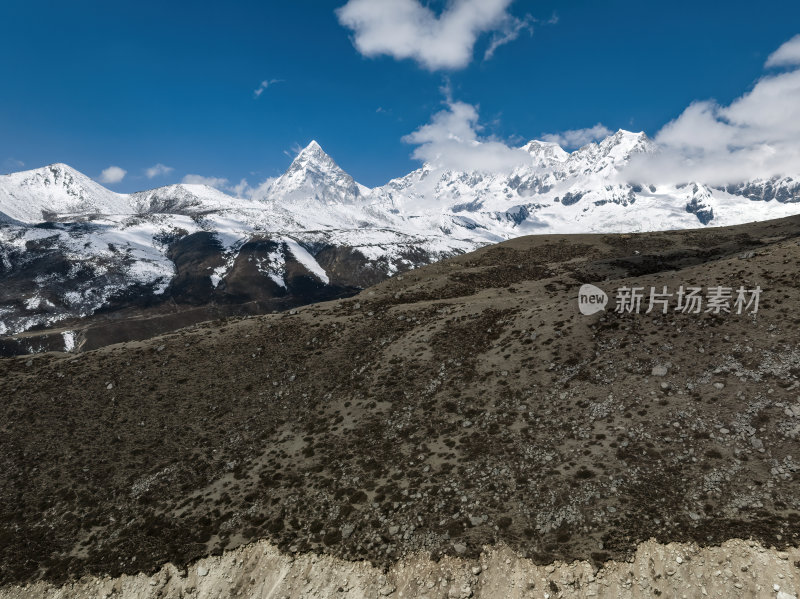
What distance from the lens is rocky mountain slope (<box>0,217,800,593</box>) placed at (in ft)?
76.9

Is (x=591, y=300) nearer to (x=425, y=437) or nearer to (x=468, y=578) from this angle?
(x=425, y=437)

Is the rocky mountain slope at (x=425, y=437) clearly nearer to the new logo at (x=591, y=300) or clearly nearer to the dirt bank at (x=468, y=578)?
the dirt bank at (x=468, y=578)

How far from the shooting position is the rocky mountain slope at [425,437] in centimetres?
2345

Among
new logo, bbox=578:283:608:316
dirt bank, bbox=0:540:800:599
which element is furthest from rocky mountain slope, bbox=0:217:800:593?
new logo, bbox=578:283:608:316

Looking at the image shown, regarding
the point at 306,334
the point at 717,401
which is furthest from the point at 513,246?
the point at 717,401

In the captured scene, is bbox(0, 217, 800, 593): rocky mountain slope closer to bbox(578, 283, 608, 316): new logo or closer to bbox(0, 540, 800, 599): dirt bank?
bbox(0, 540, 800, 599): dirt bank

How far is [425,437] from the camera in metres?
33.1

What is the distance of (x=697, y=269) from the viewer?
1842 inches

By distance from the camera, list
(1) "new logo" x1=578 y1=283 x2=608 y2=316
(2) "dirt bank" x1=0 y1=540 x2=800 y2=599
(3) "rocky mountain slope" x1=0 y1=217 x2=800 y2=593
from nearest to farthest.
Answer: (2) "dirt bank" x1=0 y1=540 x2=800 y2=599 → (3) "rocky mountain slope" x1=0 y1=217 x2=800 y2=593 → (1) "new logo" x1=578 y1=283 x2=608 y2=316

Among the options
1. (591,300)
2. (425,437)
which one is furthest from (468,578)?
(591,300)

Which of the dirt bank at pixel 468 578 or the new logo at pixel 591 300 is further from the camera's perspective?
the new logo at pixel 591 300

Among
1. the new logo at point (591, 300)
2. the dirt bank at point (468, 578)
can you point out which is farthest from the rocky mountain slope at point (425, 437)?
the new logo at point (591, 300)

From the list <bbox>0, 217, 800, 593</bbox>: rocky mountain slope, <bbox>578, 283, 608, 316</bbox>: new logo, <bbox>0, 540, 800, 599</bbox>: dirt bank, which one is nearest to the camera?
<bbox>0, 540, 800, 599</bbox>: dirt bank

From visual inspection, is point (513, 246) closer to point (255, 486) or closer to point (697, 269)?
point (697, 269)
